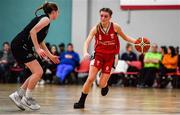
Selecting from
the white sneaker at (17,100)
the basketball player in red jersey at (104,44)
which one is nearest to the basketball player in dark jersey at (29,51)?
the white sneaker at (17,100)

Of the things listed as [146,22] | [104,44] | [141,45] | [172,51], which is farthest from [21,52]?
[146,22]

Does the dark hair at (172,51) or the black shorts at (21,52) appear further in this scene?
the dark hair at (172,51)

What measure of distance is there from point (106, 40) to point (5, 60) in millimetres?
9728

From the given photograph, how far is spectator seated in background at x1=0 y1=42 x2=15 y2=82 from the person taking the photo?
1697cm

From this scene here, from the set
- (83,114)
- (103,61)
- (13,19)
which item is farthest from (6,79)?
(83,114)

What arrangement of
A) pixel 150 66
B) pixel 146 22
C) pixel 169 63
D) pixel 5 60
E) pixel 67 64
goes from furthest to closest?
pixel 146 22 → pixel 5 60 → pixel 67 64 → pixel 150 66 → pixel 169 63

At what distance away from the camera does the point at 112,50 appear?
7875mm

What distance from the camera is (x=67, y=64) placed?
1647 centimetres

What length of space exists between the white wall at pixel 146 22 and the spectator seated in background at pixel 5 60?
245 cm

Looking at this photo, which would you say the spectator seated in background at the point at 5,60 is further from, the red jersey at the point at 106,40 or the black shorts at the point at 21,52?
the black shorts at the point at 21,52

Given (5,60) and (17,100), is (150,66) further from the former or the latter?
Answer: (17,100)

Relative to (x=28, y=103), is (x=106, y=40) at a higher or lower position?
higher

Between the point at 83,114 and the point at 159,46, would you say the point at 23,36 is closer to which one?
the point at 83,114

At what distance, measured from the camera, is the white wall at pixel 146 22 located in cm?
1686
